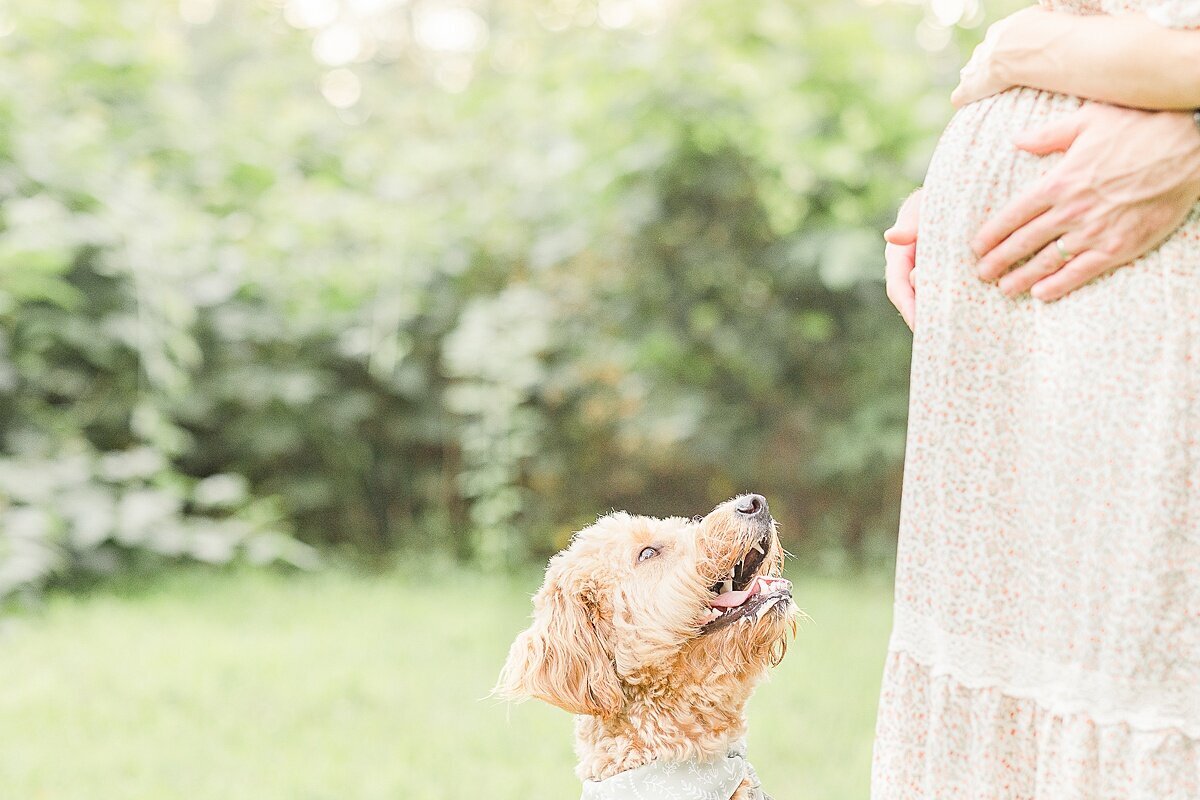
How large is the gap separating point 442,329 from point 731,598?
3929 millimetres

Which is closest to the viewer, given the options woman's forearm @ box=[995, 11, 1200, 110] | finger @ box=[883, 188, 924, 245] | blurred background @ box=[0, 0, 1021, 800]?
woman's forearm @ box=[995, 11, 1200, 110]

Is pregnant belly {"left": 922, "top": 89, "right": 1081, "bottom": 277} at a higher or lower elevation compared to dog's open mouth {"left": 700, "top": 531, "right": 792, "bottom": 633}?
higher

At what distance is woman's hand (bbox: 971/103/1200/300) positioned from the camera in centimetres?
127

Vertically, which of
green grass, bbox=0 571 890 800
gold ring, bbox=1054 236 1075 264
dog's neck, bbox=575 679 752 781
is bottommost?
green grass, bbox=0 571 890 800

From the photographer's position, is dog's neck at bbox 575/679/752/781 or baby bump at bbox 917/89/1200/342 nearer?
baby bump at bbox 917/89/1200/342

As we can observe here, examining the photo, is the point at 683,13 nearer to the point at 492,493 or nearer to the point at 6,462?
the point at 492,493

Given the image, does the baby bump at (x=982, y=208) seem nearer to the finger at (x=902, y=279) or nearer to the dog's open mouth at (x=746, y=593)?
the finger at (x=902, y=279)

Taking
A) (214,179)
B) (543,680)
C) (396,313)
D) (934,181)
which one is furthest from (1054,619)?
(214,179)

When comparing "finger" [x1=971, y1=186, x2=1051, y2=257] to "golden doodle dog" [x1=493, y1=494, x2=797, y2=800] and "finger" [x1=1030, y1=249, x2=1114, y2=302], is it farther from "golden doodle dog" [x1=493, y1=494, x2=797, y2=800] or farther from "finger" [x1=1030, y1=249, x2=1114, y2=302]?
"golden doodle dog" [x1=493, y1=494, x2=797, y2=800]

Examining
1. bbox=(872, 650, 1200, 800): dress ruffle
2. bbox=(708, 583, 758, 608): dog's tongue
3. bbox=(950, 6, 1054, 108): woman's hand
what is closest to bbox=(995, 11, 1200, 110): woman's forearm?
bbox=(950, 6, 1054, 108): woman's hand

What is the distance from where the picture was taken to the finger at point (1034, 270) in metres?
1.35

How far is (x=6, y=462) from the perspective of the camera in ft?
Answer: 15.6

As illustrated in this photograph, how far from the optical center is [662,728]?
A: 2.04 metres

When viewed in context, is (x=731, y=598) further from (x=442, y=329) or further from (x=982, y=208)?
(x=442, y=329)
